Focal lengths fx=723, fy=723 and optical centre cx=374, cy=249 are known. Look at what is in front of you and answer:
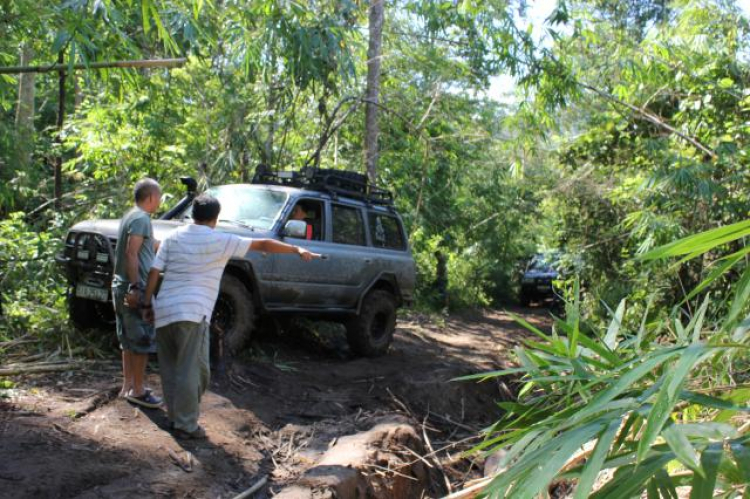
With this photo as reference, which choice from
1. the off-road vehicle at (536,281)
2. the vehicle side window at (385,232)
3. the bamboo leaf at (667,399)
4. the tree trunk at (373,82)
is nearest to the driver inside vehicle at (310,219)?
the vehicle side window at (385,232)

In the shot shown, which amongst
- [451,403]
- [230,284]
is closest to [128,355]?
[230,284]

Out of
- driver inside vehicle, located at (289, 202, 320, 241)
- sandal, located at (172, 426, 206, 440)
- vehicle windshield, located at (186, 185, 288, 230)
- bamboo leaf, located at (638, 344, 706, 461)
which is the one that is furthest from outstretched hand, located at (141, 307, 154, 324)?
bamboo leaf, located at (638, 344, 706, 461)

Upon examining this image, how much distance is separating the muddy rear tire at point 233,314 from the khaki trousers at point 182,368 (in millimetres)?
1871

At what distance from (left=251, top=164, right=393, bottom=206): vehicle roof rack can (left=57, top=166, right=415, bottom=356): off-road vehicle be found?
0.01 metres

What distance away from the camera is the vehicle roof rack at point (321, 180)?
8.23 metres

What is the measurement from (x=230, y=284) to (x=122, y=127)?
4.71m

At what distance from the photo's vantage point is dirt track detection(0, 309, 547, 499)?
Answer: 4074 millimetres

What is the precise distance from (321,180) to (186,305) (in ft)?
12.5

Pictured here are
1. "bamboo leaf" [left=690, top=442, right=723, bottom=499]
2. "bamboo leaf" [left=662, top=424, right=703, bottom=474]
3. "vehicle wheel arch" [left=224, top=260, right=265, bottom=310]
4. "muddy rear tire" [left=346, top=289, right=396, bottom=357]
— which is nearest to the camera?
"bamboo leaf" [left=662, top=424, right=703, bottom=474]

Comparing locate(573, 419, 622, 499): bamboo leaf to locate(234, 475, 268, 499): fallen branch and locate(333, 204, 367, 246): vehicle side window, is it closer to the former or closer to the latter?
locate(234, 475, 268, 499): fallen branch

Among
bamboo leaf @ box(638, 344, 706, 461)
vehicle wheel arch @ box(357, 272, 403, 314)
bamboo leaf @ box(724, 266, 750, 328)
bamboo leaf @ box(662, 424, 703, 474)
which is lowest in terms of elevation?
vehicle wheel arch @ box(357, 272, 403, 314)

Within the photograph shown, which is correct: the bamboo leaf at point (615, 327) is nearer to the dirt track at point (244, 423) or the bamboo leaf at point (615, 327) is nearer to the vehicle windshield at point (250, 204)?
the dirt track at point (244, 423)

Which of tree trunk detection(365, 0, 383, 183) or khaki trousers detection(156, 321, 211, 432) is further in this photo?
tree trunk detection(365, 0, 383, 183)

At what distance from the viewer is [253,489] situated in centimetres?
427
